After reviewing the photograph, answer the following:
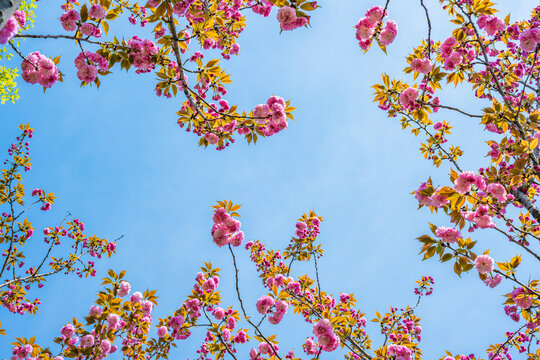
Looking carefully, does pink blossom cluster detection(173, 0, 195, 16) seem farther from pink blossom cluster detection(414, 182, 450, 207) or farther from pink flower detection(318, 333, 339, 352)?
pink flower detection(318, 333, 339, 352)

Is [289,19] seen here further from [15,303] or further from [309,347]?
[15,303]

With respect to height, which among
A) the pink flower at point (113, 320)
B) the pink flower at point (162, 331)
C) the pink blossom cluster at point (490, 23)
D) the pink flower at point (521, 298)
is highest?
the pink blossom cluster at point (490, 23)

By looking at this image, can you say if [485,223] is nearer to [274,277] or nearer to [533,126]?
[533,126]

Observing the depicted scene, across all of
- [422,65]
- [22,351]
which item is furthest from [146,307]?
[422,65]

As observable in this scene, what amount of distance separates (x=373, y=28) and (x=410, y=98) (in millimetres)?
1195

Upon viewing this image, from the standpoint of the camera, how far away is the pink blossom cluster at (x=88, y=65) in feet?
10.1

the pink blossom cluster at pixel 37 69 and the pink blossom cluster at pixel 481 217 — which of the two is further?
the pink blossom cluster at pixel 481 217

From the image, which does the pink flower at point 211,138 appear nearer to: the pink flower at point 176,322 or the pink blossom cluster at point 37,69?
the pink blossom cluster at point 37,69

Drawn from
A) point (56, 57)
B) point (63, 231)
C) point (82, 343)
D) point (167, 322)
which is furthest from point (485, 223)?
point (63, 231)

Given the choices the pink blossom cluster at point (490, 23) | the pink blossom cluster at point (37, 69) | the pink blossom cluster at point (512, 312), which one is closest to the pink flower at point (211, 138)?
the pink blossom cluster at point (37, 69)

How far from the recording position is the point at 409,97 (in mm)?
4285

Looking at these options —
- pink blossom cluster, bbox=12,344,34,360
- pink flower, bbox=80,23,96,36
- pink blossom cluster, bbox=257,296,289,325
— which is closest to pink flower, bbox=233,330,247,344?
pink blossom cluster, bbox=257,296,289,325

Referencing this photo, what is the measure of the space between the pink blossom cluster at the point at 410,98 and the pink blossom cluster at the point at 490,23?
1.66 m

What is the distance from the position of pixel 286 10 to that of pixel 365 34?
4.66 feet
